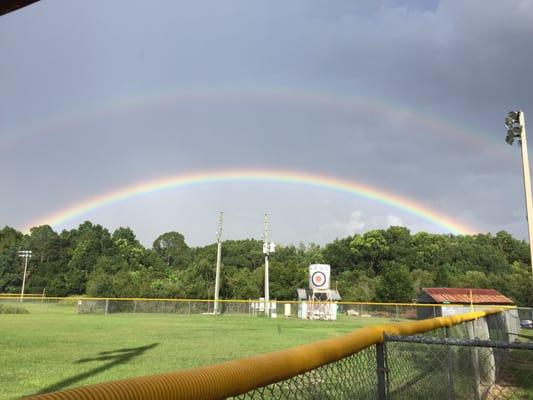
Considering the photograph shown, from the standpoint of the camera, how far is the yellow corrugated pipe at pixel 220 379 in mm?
1209

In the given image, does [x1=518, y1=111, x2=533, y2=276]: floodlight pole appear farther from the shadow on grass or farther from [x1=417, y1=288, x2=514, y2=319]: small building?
[x1=417, y1=288, x2=514, y2=319]: small building

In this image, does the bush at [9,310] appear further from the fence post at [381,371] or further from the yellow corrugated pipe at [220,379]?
the yellow corrugated pipe at [220,379]

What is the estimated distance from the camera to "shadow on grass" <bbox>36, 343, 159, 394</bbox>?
9.38 meters

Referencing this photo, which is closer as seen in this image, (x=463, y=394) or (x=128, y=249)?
(x=463, y=394)

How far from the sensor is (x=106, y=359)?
13367 millimetres

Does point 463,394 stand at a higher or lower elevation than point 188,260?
lower

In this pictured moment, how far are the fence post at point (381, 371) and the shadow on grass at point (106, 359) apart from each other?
6991 mm

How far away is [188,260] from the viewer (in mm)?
113125

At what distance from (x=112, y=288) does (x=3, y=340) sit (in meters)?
51.3

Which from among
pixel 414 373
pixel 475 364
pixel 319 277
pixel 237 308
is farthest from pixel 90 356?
pixel 319 277

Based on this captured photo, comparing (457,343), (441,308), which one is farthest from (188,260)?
(457,343)

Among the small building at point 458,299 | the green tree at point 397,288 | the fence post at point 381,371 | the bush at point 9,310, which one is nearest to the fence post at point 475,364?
the fence post at point 381,371

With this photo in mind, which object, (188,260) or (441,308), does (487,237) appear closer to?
(188,260)

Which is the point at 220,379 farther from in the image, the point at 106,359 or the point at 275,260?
the point at 275,260
